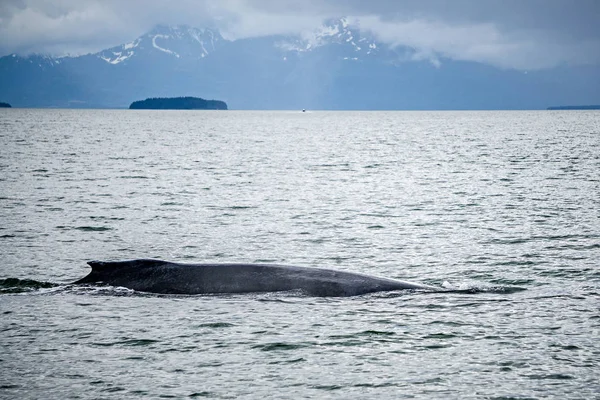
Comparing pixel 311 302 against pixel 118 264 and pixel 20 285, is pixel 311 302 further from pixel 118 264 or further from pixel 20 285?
pixel 20 285

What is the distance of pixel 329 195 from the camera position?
41406 millimetres

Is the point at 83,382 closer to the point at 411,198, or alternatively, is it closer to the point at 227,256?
the point at 227,256

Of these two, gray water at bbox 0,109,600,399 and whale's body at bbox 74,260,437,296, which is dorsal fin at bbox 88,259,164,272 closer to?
whale's body at bbox 74,260,437,296

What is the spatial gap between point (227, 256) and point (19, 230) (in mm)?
8745

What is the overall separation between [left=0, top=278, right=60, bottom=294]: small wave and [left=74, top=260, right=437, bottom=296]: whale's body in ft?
5.62

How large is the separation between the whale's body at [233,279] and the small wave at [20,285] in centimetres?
171

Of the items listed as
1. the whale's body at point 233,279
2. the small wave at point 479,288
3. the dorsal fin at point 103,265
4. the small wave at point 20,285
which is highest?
the dorsal fin at point 103,265

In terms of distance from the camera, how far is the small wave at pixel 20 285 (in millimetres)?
17203

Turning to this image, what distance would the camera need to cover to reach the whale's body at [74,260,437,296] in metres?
15.9

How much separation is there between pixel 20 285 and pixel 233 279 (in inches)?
210

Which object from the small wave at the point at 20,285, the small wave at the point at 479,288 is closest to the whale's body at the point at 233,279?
the small wave at the point at 479,288

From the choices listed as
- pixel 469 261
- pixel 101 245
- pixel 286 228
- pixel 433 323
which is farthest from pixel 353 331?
pixel 286 228

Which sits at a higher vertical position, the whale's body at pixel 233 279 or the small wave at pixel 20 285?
the whale's body at pixel 233 279

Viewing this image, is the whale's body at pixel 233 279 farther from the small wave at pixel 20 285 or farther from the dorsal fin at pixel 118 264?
the small wave at pixel 20 285
